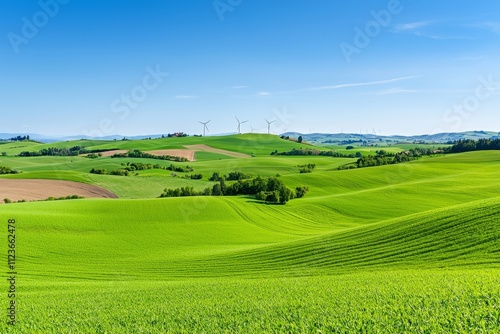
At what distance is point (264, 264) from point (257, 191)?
4036 cm

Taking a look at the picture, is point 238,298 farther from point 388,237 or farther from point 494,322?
point 388,237

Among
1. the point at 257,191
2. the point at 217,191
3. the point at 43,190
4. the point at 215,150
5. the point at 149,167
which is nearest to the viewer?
the point at 257,191

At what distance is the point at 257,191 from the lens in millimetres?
67750

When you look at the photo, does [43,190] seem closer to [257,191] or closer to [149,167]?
[257,191]

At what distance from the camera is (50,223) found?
41719 millimetres

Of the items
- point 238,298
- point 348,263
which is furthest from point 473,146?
point 238,298

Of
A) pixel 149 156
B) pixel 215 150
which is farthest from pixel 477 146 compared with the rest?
pixel 149 156

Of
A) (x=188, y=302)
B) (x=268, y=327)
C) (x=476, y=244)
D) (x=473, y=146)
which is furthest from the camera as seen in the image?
(x=473, y=146)

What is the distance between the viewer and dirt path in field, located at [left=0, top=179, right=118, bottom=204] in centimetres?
6425

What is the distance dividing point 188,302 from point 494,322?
33.6 feet

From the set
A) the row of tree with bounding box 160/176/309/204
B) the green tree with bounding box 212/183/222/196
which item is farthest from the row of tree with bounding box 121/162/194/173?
the green tree with bounding box 212/183/222/196

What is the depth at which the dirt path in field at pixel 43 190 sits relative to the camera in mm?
64250

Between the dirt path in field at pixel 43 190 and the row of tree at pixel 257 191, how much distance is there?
566 inches

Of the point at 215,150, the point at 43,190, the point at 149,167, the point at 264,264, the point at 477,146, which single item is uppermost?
the point at 477,146
